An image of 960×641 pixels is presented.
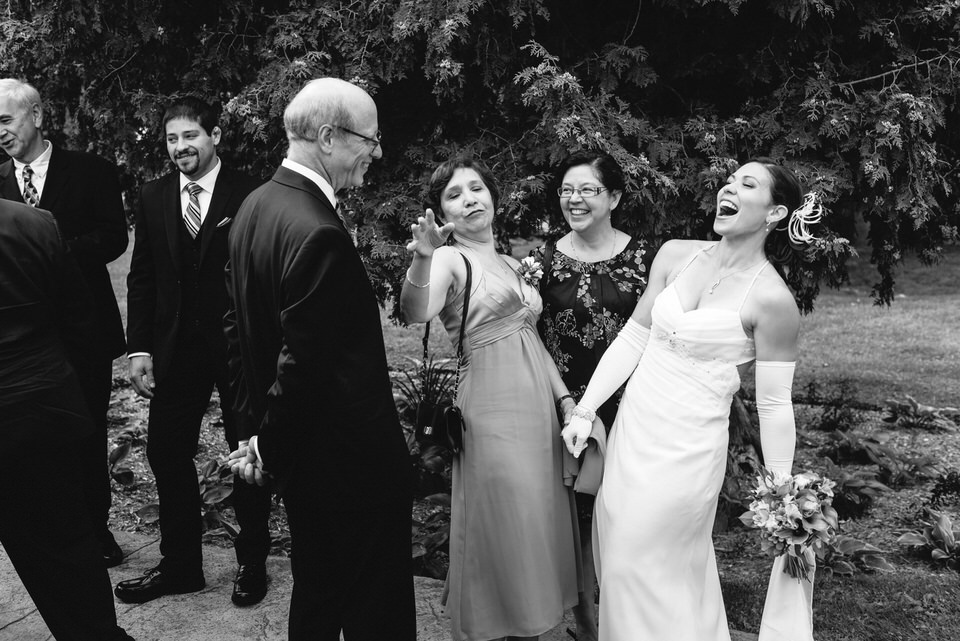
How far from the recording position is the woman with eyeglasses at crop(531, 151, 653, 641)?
11.3 feet

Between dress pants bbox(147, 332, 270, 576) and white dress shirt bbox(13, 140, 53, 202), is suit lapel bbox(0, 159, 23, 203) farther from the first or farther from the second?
dress pants bbox(147, 332, 270, 576)

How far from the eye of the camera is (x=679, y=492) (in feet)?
9.44

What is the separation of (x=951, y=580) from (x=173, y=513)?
Result: 3.75 metres

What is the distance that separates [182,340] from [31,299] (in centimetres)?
79

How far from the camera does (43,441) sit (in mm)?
2938

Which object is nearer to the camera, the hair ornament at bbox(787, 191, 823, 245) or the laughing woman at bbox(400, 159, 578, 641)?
the hair ornament at bbox(787, 191, 823, 245)

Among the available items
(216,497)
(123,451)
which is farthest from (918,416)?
(123,451)

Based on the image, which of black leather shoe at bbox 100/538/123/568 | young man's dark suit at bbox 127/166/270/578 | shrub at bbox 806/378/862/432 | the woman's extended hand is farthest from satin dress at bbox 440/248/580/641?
shrub at bbox 806/378/862/432

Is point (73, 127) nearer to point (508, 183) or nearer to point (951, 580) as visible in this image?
point (508, 183)

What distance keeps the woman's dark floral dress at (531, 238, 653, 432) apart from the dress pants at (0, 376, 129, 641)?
189 cm

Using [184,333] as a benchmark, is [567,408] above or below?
below

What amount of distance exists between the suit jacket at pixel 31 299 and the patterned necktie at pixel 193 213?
60 centimetres

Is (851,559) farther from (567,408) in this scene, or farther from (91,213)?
(91,213)

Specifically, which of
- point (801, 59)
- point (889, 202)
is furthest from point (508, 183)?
point (889, 202)
